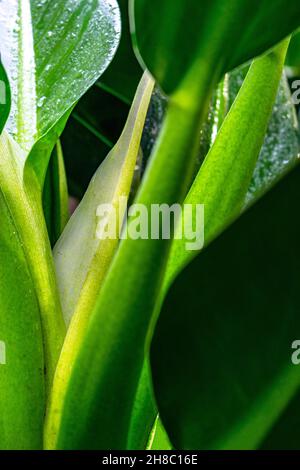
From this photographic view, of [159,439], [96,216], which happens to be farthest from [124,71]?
[159,439]

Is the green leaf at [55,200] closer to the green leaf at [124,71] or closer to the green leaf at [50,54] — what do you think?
the green leaf at [50,54]

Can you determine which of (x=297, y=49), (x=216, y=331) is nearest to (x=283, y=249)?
(x=216, y=331)

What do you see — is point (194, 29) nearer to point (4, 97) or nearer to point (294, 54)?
point (4, 97)

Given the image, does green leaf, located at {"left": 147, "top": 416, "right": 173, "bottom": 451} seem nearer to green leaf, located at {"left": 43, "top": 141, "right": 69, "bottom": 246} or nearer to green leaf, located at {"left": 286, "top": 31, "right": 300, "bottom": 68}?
green leaf, located at {"left": 43, "top": 141, "right": 69, "bottom": 246}

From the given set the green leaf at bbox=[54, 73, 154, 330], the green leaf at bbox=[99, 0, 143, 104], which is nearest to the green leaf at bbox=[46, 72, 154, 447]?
the green leaf at bbox=[54, 73, 154, 330]

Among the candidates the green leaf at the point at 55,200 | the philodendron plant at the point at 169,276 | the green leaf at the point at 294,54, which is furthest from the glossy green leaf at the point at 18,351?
the green leaf at the point at 294,54

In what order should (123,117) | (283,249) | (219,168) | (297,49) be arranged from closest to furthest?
(283,249)
(219,168)
(297,49)
(123,117)

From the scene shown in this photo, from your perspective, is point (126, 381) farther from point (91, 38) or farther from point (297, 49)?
point (297, 49)
